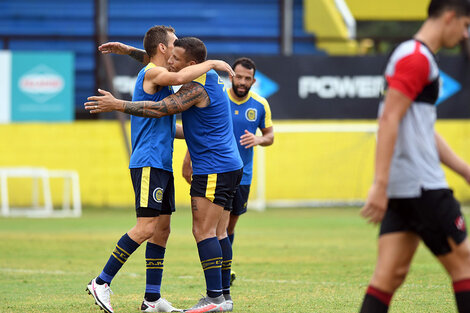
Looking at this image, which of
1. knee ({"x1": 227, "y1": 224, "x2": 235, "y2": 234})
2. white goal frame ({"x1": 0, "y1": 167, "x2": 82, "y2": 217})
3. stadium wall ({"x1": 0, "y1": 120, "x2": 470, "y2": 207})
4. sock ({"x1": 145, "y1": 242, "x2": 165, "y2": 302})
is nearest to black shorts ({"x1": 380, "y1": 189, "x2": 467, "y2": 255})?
sock ({"x1": 145, "y1": 242, "x2": 165, "y2": 302})

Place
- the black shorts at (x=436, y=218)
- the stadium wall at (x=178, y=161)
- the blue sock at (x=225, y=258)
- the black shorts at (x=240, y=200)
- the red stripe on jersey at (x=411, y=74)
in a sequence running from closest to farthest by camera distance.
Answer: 1. the red stripe on jersey at (x=411, y=74)
2. the black shorts at (x=436, y=218)
3. the blue sock at (x=225, y=258)
4. the black shorts at (x=240, y=200)
5. the stadium wall at (x=178, y=161)

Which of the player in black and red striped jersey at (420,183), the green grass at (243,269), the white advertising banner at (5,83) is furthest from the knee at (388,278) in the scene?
the white advertising banner at (5,83)

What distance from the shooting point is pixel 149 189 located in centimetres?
669

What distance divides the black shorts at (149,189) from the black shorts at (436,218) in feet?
8.55

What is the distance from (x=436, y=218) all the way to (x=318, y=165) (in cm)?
1724

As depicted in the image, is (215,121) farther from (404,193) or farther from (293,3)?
(293,3)

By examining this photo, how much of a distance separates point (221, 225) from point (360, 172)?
14.5 meters

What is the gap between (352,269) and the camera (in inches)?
382

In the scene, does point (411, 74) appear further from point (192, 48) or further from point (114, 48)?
point (114, 48)

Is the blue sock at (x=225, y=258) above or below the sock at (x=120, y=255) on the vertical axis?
below

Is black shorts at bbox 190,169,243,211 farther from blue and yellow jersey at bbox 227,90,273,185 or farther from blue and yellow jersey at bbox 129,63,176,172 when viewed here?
blue and yellow jersey at bbox 227,90,273,185

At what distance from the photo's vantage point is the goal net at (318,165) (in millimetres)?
21453

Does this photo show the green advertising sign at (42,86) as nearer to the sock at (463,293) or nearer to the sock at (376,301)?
the sock at (376,301)

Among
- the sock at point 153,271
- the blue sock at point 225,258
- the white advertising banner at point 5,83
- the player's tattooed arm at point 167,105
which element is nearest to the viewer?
the player's tattooed arm at point 167,105
